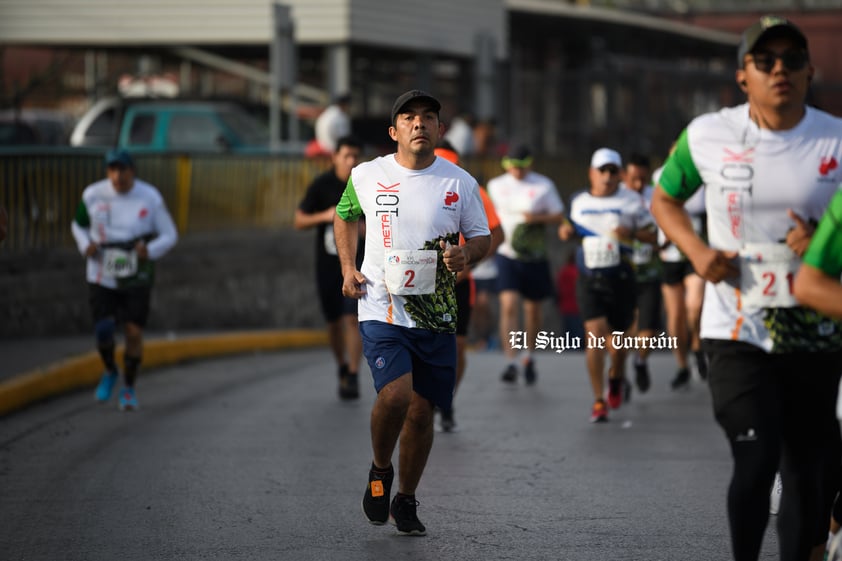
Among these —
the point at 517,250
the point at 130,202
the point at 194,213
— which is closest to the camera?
the point at 130,202

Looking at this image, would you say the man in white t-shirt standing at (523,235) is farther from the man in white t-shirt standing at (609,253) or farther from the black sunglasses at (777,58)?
the black sunglasses at (777,58)

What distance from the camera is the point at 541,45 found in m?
43.2

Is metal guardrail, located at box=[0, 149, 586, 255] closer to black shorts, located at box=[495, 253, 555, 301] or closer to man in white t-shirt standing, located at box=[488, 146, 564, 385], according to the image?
man in white t-shirt standing, located at box=[488, 146, 564, 385]

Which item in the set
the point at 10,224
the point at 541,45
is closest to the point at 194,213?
the point at 10,224

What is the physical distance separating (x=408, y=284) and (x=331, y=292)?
559cm

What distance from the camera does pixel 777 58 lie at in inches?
208

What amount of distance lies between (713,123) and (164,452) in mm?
5419

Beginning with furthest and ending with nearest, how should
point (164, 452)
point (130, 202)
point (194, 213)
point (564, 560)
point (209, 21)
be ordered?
point (209, 21), point (194, 213), point (130, 202), point (164, 452), point (564, 560)

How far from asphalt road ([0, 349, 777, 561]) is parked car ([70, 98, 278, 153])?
9.22m

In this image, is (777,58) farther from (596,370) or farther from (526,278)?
(526,278)

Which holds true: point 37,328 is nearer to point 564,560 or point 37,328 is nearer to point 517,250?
point 517,250

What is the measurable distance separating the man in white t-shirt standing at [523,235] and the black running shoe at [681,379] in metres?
1.41

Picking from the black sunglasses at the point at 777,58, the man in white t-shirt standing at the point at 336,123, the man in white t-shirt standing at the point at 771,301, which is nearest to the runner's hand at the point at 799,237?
the man in white t-shirt standing at the point at 771,301

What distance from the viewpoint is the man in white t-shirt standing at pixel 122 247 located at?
1201 cm
